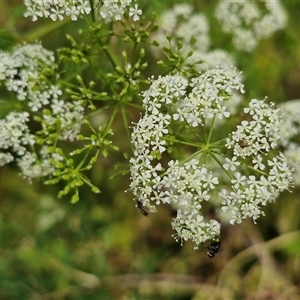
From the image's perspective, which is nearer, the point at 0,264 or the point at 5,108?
the point at 5,108

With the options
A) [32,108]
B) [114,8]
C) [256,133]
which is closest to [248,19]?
[114,8]

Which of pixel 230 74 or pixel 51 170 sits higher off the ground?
pixel 230 74

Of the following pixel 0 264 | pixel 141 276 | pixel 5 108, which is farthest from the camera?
pixel 141 276

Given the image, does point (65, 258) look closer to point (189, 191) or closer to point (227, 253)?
point (227, 253)

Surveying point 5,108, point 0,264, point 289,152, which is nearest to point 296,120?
point 289,152

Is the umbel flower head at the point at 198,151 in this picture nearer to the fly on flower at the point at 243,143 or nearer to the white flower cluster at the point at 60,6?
the fly on flower at the point at 243,143

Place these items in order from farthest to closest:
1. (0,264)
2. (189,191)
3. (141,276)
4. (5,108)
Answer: (141,276) → (0,264) → (5,108) → (189,191)

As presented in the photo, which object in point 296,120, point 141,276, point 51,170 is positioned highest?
point 296,120

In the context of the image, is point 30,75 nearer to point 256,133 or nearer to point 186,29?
point 256,133
